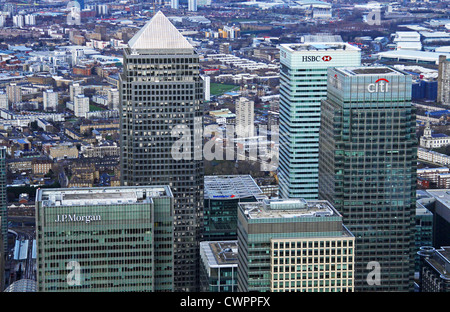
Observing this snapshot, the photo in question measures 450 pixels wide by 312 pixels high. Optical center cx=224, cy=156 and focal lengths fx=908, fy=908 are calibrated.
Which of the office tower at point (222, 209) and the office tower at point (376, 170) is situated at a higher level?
the office tower at point (376, 170)

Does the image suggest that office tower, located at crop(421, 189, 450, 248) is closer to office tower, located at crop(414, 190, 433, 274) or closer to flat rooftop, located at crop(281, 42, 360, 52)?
office tower, located at crop(414, 190, 433, 274)

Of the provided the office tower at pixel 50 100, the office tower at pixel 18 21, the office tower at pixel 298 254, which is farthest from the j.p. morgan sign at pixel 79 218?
the office tower at pixel 18 21

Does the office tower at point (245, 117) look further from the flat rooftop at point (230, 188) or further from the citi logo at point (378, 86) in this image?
the citi logo at point (378, 86)

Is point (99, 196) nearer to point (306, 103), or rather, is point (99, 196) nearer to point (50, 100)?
point (306, 103)

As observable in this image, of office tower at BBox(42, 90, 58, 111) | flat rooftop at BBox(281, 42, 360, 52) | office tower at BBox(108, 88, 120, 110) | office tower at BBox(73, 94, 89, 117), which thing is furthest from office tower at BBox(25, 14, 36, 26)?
flat rooftop at BBox(281, 42, 360, 52)

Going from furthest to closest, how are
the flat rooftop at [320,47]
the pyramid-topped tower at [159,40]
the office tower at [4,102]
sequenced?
the office tower at [4,102] → the flat rooftop at [320,47] → the pyramid-topped tower at [159,40]
